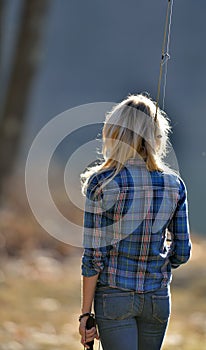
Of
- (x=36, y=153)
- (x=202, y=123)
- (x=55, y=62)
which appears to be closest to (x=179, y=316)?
(x=36, y=153)

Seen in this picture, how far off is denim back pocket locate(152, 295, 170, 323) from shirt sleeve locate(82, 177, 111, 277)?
232 millimetres

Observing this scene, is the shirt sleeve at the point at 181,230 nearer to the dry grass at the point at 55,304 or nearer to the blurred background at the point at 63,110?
the blurred background at the point at 63,110

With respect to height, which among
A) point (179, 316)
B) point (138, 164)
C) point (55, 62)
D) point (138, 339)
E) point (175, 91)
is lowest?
point (138, 339)

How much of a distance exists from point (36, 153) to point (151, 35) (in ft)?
27.1

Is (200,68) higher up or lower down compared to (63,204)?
higher up

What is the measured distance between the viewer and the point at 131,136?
2939 mm

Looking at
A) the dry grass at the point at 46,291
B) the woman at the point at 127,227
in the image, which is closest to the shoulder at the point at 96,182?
the woman at the point at 127,227

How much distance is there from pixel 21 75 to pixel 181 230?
1178 mm

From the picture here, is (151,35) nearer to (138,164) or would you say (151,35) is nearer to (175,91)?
(175,91)

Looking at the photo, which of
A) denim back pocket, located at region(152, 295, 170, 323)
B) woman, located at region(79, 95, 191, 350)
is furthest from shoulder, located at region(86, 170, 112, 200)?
denim back pocket, located at region(152, 295, 170, 323)

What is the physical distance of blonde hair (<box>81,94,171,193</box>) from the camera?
2.94m

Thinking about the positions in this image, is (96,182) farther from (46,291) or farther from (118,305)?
A: (46,291)

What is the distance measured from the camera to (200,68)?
17.8 metres

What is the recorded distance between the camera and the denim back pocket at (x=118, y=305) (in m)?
2.92
